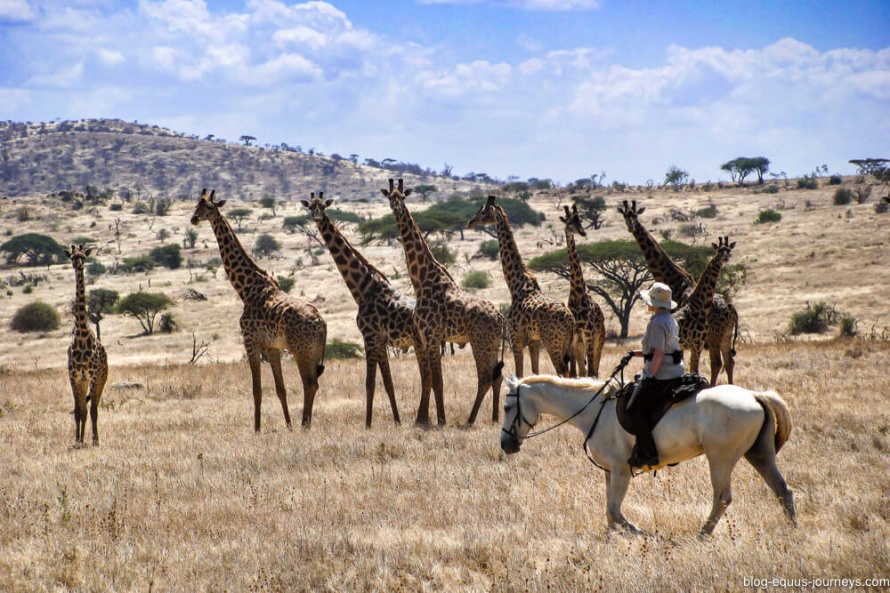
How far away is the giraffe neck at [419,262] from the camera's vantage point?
12500 mm

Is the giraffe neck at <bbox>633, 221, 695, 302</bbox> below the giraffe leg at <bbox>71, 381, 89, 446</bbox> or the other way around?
the other way around

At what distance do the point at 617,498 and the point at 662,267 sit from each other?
7516mm

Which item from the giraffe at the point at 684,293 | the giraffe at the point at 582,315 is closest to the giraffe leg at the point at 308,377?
the giraffe at the point at 582,315

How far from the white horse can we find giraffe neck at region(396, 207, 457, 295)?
213 inches

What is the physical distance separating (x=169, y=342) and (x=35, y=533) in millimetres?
25979

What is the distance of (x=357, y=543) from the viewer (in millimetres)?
6762

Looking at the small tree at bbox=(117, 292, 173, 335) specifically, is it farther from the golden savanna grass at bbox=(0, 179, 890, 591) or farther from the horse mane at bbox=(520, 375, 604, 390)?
the horse mane at bbox=(520, 375, 604, 390)

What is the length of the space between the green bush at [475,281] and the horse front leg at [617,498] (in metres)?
32.6

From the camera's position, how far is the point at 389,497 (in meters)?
8.19

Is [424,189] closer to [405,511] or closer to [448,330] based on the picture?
[448,330]

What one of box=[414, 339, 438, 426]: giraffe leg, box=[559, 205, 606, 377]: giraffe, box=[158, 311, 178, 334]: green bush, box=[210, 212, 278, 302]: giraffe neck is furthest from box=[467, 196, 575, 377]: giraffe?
box=[158, 311, 178, 334]: green bush

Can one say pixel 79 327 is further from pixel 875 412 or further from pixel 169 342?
pixel 169 342

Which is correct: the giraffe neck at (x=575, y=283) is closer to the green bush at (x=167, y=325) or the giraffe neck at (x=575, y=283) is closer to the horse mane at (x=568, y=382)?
the horse mane at (x=568, y=382)

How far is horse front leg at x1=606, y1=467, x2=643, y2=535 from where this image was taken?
6.71m
